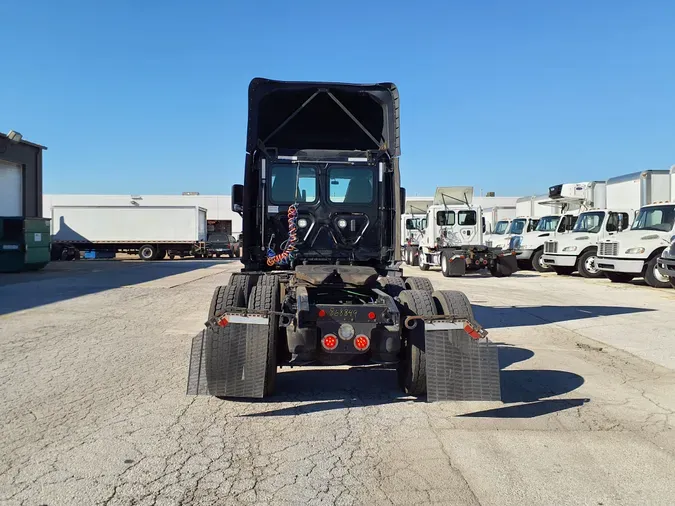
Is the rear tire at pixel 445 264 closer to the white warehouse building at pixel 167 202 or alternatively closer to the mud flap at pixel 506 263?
the mud flap at pixel 506 263

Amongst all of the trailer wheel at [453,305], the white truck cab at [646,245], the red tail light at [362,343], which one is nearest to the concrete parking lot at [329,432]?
the red tail light at [362,343]

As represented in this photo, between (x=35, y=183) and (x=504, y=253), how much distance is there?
23.6 metres

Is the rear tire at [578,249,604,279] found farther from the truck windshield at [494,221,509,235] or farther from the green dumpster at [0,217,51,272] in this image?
the green dumpster at [0,217,51,272]

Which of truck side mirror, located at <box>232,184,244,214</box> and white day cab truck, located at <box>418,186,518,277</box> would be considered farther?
white day cab truck, located at <box>418,186,518,277</box>

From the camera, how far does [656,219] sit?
55.7 ft

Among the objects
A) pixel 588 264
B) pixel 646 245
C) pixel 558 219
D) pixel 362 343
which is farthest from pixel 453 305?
pixel 558 219

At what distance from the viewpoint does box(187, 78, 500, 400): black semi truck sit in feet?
16.0

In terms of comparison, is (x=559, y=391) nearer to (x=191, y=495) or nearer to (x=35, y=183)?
(x=191, y=495)

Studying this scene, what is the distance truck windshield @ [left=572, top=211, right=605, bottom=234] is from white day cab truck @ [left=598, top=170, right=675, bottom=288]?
1.57 meters

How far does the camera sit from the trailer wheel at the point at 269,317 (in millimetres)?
4965

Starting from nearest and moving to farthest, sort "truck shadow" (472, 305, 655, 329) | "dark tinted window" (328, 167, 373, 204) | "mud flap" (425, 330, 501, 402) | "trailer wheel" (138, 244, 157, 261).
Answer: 1. "mud flap" (425, 330, 501, 402)
2. "dark tinted window" (328, 167, 373, 204)
3. "truck shadow" (472, 305, 655, 329)
4. "trailer wheel" (138, 244, 157, 261)

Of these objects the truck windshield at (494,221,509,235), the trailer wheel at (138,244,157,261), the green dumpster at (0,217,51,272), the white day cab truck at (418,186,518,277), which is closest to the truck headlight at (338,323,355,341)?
the white day cab truck at (418,186,518,277)

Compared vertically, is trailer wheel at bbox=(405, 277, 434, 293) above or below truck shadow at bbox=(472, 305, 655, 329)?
above

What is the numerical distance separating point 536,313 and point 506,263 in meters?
9.42
